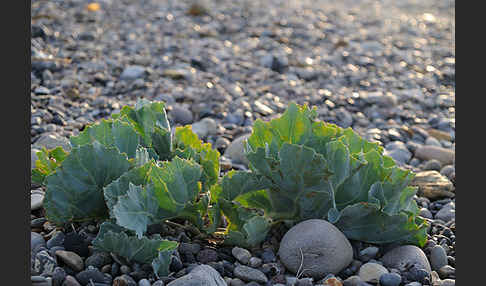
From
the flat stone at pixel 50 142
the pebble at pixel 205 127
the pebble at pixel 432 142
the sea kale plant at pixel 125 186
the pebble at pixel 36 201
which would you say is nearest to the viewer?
the sea kale plant at pixel 125 186

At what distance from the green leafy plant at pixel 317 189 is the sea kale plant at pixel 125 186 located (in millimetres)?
158

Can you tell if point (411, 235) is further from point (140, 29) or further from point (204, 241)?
point (140, 29)

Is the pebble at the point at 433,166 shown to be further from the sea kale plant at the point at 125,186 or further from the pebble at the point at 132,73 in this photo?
the pebble at the point at 132,73

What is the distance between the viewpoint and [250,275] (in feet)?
6.72

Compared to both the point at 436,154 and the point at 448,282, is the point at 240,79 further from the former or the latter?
the point at 448,282

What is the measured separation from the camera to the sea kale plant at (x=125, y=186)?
1.95m

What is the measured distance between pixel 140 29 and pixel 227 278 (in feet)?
14.1

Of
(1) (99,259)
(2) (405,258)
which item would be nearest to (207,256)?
(1) (99,259)

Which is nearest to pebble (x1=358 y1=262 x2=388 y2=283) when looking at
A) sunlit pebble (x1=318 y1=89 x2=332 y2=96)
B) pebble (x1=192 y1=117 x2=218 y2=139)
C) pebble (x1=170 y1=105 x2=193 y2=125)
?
pebble (x1=192 y1=117 x2=218 y2=139)

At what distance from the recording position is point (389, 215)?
7.03 feet

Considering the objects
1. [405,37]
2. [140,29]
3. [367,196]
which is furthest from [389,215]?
[405,37]

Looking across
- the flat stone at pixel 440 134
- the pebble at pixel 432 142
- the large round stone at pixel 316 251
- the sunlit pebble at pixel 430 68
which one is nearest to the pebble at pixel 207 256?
the large round stone at pixel 316 251

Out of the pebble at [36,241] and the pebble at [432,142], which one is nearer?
the pebble at [36,241]

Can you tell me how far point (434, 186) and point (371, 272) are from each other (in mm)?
1154
